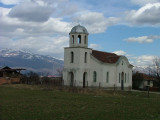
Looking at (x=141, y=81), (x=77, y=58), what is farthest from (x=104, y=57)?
(x=141, y=81)

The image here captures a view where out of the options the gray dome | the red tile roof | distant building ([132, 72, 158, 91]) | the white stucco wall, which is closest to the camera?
the white stucco wall

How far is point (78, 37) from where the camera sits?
52719 mm

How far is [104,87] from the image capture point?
5156cm

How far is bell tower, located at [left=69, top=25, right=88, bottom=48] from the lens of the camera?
171ft

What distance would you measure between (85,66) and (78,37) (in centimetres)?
531

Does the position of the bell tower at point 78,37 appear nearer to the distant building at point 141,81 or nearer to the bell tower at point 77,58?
the bell tower at point 77,58

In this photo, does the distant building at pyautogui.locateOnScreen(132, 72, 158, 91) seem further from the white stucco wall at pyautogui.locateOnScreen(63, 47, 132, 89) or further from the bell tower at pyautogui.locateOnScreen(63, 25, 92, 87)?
the bell tower at pyautogui.locateOnScreen(63, 25, 92, 87)

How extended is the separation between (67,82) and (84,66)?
177 inches

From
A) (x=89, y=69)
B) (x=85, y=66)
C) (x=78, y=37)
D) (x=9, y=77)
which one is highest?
(x=78, y=37)

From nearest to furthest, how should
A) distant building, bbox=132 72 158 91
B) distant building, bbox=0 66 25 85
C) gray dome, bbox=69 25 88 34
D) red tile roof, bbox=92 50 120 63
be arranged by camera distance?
gray dome, bbox=69 25 88 34
red tile roof, bbox=92 50 120 63
distant building, bbox=0 66 25 85
distant building, bbox=132 72 158 91

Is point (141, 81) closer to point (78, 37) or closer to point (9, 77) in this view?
point (78, 37)

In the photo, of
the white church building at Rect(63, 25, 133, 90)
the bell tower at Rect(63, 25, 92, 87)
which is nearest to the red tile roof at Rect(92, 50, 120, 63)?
the white church building at Rect(63, 25, 133, 90)

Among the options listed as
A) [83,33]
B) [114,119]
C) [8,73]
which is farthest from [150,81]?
[114,119]

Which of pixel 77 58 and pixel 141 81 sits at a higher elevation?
pixel 77 58
